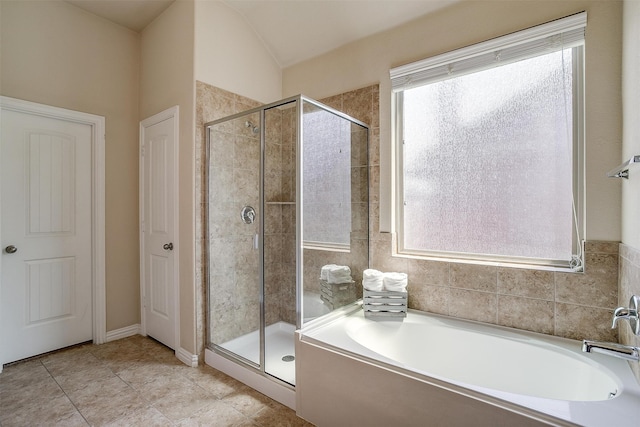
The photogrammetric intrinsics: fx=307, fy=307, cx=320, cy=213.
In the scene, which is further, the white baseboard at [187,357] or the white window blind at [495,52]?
the white baseboard at [187,357]

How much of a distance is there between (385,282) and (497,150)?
113 cm

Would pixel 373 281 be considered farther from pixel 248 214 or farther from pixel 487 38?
pixel 487 38

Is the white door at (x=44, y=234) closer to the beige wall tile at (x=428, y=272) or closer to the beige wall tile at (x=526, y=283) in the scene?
the beige wall tile at (x=428, y=272)

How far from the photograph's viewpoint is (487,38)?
1939mm

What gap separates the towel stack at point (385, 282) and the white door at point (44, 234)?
2442 mm

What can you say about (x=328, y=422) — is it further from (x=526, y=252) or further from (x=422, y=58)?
(x=422, y=58)

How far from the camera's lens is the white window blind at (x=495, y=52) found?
1.69m

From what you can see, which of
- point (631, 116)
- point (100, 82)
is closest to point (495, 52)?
point (631, 116)

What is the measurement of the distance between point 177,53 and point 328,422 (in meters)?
2.84

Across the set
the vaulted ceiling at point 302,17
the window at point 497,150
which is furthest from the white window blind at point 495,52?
the vaulted ceiling at point 302,17

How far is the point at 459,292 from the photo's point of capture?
2.04 meters

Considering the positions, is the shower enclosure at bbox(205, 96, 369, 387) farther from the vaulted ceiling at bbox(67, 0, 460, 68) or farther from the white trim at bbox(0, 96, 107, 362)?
the white trim at bbox(0, 96, 107, 362)

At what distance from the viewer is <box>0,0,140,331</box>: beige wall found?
7.62 feet

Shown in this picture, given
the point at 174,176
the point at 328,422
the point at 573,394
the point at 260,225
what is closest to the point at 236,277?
the point at 260,225
